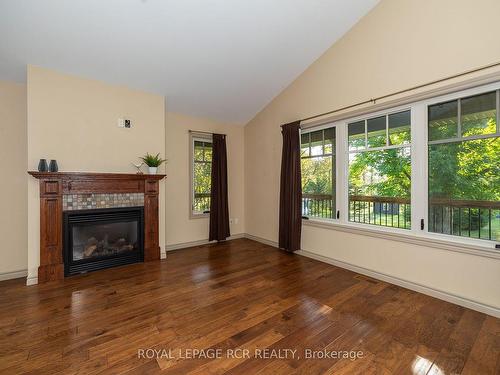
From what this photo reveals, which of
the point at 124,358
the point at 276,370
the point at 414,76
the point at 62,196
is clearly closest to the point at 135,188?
the point at 62,196

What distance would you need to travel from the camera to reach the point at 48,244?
308 centimetres

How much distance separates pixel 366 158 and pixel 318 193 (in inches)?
39.0

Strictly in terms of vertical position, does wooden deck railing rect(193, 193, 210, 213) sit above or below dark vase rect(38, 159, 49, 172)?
below

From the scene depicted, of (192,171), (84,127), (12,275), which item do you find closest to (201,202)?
(192,171)

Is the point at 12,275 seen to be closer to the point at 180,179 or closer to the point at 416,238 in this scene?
the point at 180,179

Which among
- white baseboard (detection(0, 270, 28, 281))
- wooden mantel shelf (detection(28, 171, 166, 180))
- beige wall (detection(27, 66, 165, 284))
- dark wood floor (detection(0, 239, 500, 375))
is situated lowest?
dark wood floor (detection(0, 239, 500, 375))

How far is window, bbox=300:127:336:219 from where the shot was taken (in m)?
3.87

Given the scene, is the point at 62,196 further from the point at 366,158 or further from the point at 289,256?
the point at 366,158

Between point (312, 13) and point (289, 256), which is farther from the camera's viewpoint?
point (289, 256)

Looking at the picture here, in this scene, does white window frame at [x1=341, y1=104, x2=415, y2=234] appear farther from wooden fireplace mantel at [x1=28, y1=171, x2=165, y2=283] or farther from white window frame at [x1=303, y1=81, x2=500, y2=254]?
wooden fireplace mantel at [x1=28, y1=171, x2=165, y2=283]

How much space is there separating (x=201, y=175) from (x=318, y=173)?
2.38 m

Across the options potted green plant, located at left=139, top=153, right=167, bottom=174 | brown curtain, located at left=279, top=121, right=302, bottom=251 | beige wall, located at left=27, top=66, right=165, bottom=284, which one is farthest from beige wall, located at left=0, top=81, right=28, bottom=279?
brown curtain, located at left=279, top=121, right=302, bottom=251

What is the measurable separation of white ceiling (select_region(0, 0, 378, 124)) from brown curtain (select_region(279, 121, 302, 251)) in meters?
1.07

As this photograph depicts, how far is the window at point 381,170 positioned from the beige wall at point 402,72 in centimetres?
35
